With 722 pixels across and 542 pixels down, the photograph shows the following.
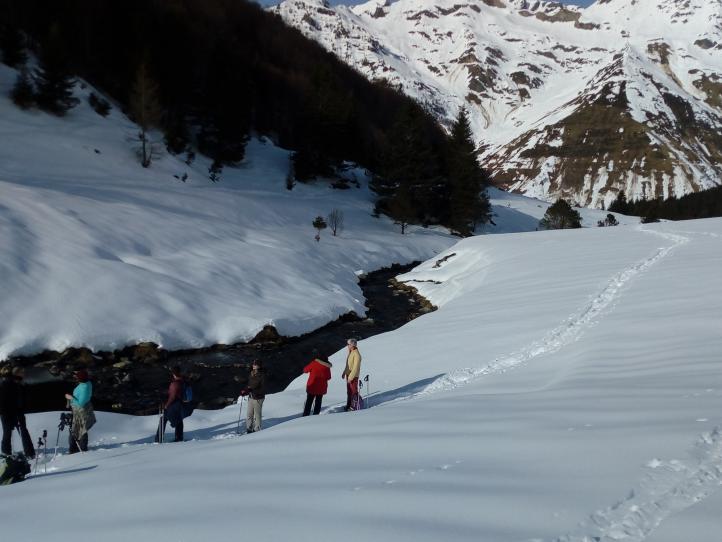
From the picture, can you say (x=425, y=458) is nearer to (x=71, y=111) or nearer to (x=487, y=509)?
(x=487, y=509)

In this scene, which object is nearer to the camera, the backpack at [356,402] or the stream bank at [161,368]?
the backpack at [356,402]

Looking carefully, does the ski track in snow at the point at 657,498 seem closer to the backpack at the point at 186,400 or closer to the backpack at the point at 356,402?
the backpack at the point at 356,402

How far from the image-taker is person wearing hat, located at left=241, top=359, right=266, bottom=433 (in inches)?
404

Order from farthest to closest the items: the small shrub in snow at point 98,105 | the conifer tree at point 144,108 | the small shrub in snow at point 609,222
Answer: the small shrub in snow at point 609,222
the small shrub in snow at point 98,105
the conifer tree at point 144,108

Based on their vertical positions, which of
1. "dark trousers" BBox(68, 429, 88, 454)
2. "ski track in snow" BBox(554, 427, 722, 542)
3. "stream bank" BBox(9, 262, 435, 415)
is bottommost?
"stream bank" BBox(9, 262, 435, 415)

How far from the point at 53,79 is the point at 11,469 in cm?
3781

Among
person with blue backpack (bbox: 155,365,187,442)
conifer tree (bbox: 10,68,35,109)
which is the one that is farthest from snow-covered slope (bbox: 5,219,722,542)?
conifer tree (bbox: 10,68,35,109)

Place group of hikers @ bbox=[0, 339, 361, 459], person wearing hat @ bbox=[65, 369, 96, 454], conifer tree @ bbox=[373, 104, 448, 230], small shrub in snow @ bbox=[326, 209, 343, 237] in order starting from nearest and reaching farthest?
group of hikers @ bbox=[0, 339, 361, 459] → person wearing hat @ bbox=[65, 369, 96, 454] → small shrub in snow @ bbox=[326, 209, 343, 237] → conifer tree @ bbox=[373, 104, 448, 230]

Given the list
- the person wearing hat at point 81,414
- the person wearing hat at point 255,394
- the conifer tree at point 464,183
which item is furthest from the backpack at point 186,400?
the conifer tree at point 464,183

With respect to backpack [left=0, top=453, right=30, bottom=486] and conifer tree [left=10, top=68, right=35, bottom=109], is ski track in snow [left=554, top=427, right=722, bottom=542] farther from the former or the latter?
conifer tree [left=10, top=68, right=35, bottom=109]

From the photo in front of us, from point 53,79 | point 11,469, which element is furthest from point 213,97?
point 11,469

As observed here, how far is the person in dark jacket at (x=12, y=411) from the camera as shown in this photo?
353 inches

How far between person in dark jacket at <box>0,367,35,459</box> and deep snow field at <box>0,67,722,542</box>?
100cm

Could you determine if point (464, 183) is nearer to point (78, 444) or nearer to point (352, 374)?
point (352, 374)
